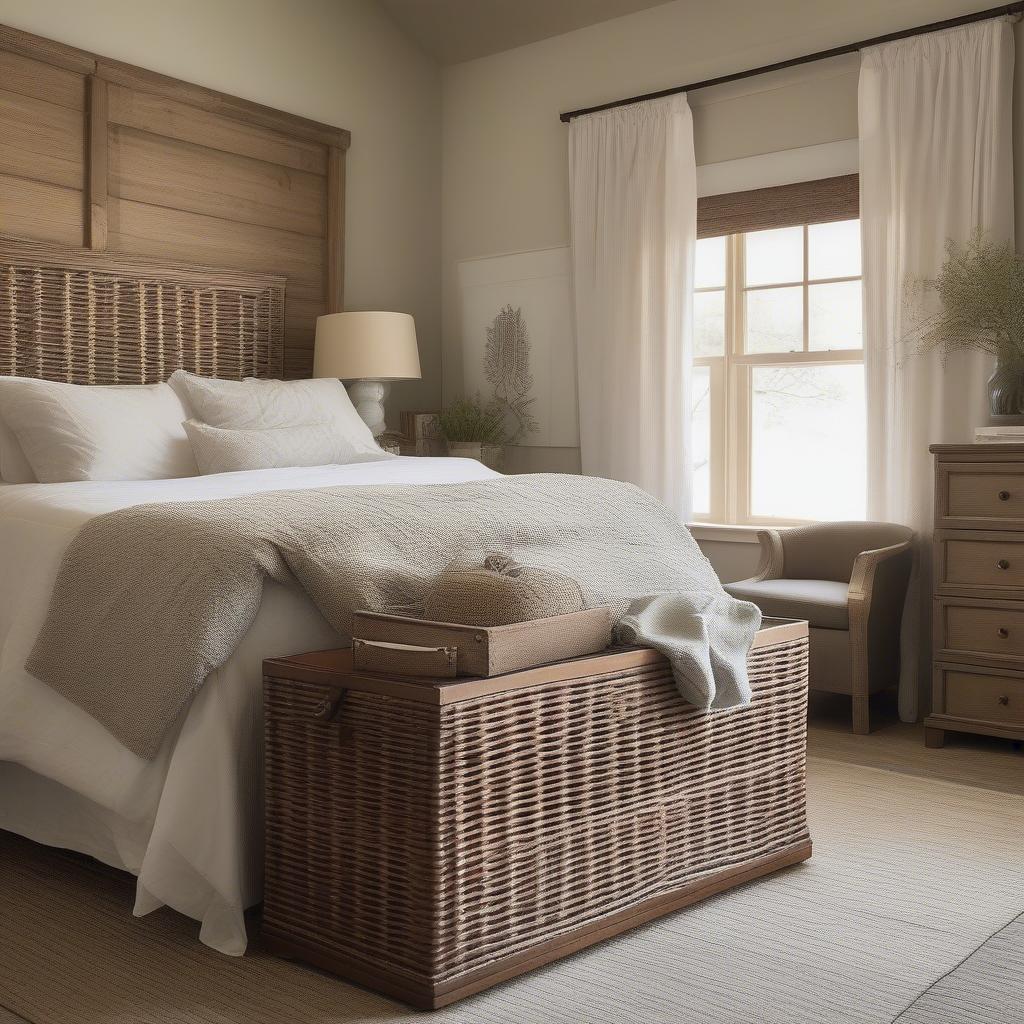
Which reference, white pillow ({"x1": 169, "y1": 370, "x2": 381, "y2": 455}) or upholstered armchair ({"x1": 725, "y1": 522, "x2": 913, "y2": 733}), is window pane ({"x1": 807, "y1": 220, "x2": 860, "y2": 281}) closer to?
upholstered armchair ({"x1": 725, "y1": 522, "x2": 913, "y2": 733})

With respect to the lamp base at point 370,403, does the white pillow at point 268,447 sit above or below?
below

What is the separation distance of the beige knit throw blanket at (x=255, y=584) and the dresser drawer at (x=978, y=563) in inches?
57.4

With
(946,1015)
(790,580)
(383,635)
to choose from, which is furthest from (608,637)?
(790,580)

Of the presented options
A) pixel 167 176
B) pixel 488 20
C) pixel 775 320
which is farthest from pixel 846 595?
pixel 488 20

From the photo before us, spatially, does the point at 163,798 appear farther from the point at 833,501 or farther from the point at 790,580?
the point at 833,501

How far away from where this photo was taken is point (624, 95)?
5.06 meters

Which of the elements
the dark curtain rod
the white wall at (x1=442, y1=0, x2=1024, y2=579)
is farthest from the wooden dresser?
the dark curtain rod

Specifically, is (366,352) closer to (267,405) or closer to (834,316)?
(267,405)

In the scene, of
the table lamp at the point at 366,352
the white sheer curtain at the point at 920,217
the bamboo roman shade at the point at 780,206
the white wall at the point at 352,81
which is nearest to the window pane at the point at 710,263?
the bamboo roman shade at the point at 780,206

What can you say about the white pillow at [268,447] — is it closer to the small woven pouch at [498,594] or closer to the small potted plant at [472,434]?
the small potted plant at [472,434]

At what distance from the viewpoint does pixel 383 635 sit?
6.85 feet

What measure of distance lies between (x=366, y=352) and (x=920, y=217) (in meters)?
2.20

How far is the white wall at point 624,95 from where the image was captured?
175 inches

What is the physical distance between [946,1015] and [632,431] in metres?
3.28
